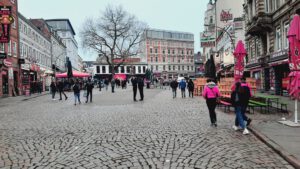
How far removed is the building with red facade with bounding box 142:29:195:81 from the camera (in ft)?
389

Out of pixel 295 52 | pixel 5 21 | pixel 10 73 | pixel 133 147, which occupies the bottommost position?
pixel 133 147

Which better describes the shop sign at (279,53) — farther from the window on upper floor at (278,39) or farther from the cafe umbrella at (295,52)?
the cafe umbrella at (295,52)

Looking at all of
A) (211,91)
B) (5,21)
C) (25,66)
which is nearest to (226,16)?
(25,66)

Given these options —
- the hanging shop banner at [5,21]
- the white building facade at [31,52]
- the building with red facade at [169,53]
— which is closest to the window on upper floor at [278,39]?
the hanging shop banner at [5,21]

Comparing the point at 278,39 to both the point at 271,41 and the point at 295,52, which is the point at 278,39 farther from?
the point at 295,52

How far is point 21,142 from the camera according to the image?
8.34m

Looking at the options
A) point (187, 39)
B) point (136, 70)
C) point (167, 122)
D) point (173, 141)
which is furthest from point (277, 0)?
point (187, 39)

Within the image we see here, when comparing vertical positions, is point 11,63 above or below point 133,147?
above

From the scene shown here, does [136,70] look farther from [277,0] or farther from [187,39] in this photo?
[277,0]

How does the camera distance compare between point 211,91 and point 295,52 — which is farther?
point 211,91

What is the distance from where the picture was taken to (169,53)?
124 meters

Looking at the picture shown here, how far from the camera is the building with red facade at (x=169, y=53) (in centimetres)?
11862

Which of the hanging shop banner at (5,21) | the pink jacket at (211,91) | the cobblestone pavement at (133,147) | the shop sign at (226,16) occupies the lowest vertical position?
the cobblestone pavement at (133,147)

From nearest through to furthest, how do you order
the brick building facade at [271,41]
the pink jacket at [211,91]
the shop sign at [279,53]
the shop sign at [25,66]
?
the pink jacket at [211,91], the shop sign at [279,53], the brick building facade at [271,41], the shop sign at [25,66]
